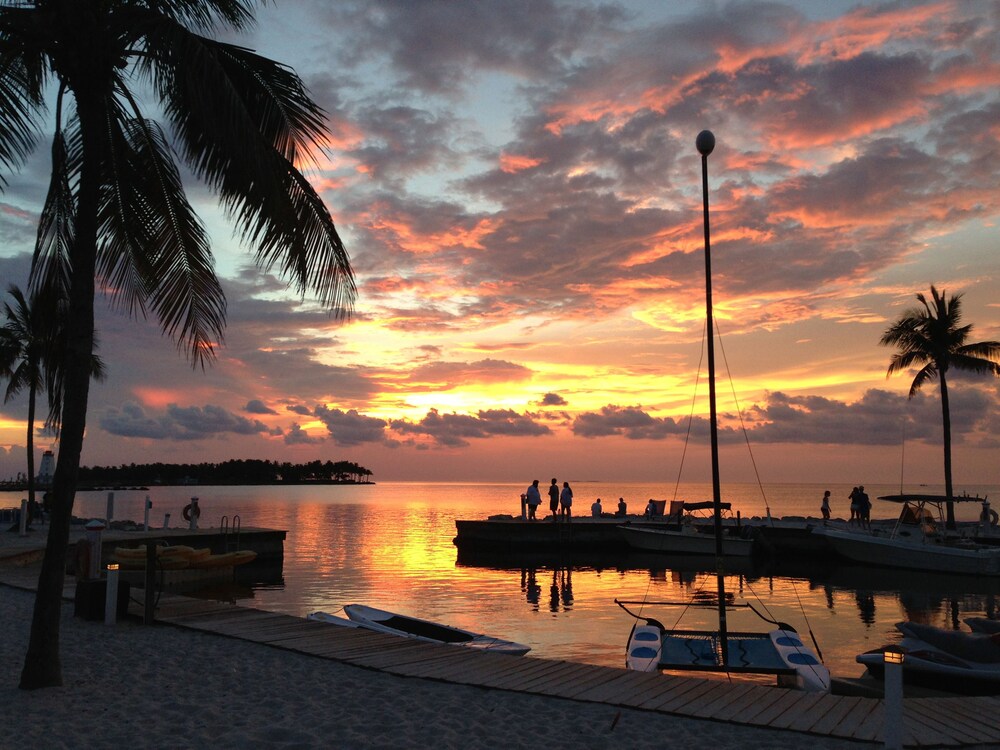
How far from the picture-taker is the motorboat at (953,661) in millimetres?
13180

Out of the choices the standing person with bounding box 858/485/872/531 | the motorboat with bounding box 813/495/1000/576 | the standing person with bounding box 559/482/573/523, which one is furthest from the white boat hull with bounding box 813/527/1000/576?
the standing person with bounding box 559/482/573/523

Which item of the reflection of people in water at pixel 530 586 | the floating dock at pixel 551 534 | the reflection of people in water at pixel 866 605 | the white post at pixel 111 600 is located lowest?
the reflection of people in water at pixel 530 586

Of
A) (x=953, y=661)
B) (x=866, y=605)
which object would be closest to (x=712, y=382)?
(x=953, y=661)

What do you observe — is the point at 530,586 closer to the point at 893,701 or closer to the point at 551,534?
the point at 551,534

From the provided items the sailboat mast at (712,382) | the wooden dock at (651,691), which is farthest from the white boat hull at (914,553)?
the wooden dock at (651,691)

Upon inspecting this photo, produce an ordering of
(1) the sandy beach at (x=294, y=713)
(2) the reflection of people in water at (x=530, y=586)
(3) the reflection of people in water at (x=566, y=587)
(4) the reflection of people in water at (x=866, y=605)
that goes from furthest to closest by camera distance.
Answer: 1. (2) the reflection of people in water at (x=530, y=586)
2. (3) the reflection of people in water at (x=566, y=587)
3. (4) the reflection of people in water at (x=866, y=605)
4. (1) the sandy beach at (x=294, y=713)

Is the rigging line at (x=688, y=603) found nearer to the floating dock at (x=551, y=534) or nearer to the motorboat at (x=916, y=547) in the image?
the motorboat at (x=916, y=547)

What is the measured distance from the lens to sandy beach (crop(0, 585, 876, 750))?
7.58m

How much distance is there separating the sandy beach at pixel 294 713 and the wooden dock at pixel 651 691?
0.26 m

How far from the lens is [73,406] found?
8781 millimetres

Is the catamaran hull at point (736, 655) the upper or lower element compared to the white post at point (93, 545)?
lower

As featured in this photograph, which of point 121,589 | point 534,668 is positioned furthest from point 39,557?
point 534,668

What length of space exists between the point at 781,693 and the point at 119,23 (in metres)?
10.8

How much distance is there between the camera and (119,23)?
847 centimetres
